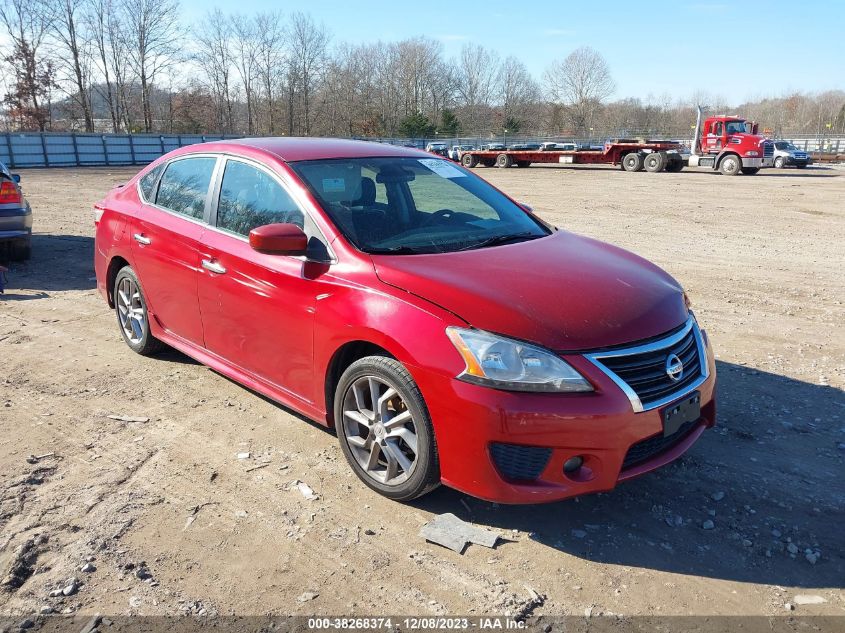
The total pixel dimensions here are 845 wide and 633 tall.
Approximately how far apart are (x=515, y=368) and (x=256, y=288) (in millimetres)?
1760

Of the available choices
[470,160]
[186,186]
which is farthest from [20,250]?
[470,160]

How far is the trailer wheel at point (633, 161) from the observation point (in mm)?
34188

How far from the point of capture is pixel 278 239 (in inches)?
136

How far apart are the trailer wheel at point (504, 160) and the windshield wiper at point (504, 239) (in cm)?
3638

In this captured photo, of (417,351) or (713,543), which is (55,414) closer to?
(417,351)

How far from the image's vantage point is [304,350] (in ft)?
12.1

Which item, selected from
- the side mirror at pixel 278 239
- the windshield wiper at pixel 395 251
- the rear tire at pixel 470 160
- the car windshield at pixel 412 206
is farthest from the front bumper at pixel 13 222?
the rear tire at pixel 470 160

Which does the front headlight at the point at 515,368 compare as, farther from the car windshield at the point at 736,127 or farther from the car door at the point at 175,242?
the car windshield at the point at 736,127

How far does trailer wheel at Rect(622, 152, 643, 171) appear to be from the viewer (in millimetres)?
34188

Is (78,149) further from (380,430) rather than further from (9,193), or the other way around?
(380,430)

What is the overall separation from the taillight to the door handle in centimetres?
582

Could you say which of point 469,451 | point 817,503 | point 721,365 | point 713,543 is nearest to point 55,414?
point 469,451

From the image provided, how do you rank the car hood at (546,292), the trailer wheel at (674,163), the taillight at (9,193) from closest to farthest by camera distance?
the car hood at (546,292)
the taillight at (9,193)
the trailer wheel at (674,163)

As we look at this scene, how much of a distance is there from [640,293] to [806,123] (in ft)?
389
